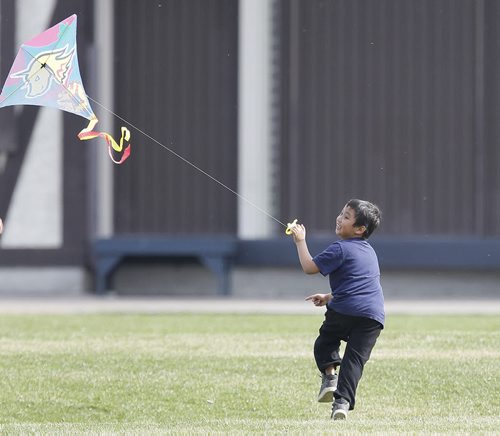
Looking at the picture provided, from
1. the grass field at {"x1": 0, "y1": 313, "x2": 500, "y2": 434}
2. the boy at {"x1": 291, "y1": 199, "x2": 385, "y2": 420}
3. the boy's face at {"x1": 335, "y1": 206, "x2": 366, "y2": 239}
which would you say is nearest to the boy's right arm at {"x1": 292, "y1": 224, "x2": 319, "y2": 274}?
the boy at {"x1": 291, "y1": 199, "x2": 385, "y2": 420}

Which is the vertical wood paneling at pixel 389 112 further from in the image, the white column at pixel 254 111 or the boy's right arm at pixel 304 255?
the boy's right arm at pixel 304 255

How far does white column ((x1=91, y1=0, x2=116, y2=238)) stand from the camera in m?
21.8

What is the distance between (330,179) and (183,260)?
8.87 feet

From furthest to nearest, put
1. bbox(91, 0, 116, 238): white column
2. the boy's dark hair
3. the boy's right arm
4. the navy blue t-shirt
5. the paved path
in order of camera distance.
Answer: bbox(91, 0, 116, 238): white column → the paved path → the boy's dark hair → the navy blue t-shirt → the boy's right arm

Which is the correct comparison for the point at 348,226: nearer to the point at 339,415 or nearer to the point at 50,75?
the point at 339,415

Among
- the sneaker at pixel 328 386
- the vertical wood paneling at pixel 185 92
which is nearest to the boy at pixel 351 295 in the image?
the sneaker at pixel 328 386

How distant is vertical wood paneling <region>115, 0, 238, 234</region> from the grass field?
7.31 m

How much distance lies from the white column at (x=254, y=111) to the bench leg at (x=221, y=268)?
677 millimetres

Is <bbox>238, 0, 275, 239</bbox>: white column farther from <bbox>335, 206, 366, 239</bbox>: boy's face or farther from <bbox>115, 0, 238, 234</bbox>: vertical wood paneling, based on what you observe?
<bbox>335, 206, 366, 239</bbox>: boy's face

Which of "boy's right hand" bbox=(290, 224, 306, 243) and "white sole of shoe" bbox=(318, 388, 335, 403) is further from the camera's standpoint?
"white sole of shoe" bbox=(318, 388, 335, 403)

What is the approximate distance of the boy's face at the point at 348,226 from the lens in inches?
334

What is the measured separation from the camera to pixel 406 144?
21.7 m

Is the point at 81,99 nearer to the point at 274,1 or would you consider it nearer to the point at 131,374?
the point at 131,374

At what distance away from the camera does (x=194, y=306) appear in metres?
18.8
